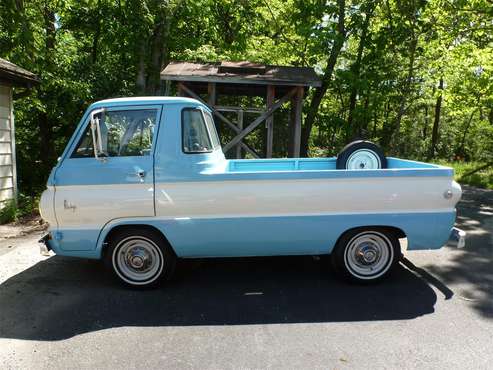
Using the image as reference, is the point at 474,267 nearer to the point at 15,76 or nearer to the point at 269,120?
the point at 269,120

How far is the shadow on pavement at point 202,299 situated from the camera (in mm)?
4059

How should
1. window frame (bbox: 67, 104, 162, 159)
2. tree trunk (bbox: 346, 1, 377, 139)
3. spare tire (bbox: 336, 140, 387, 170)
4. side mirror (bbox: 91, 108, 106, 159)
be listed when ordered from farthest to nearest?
tree trunk (bbox: 346, 1, 377, 139) < spare tire (bbox: 336, 140, 387, 170) < window frame (bbox: 67, 104, 162, 159) < side mirror (bbox: 91, 108, 106, 159)

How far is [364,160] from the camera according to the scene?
5.48 metres

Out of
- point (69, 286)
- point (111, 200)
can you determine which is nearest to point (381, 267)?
point (111, 200)

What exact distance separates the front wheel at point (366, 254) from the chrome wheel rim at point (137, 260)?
1.97 metres

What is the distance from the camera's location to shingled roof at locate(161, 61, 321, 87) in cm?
856

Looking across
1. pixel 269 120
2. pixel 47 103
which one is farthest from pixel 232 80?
pixel 47 103

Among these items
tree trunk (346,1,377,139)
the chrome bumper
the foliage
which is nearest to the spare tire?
the chrome bumper

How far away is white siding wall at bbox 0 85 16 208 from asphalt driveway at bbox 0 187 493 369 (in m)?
3.85

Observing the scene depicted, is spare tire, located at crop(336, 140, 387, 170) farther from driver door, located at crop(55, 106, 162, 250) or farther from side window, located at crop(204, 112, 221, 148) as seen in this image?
driver door, located at crop(55, 106, 162, 250)

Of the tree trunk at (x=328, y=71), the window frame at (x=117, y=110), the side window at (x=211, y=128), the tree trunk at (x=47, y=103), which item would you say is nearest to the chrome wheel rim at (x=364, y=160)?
the side window at (x=211, y=128)

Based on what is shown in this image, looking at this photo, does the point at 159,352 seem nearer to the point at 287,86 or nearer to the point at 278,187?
the point at 278,187

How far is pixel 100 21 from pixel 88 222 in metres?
11.1

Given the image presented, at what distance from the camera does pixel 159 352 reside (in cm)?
352
